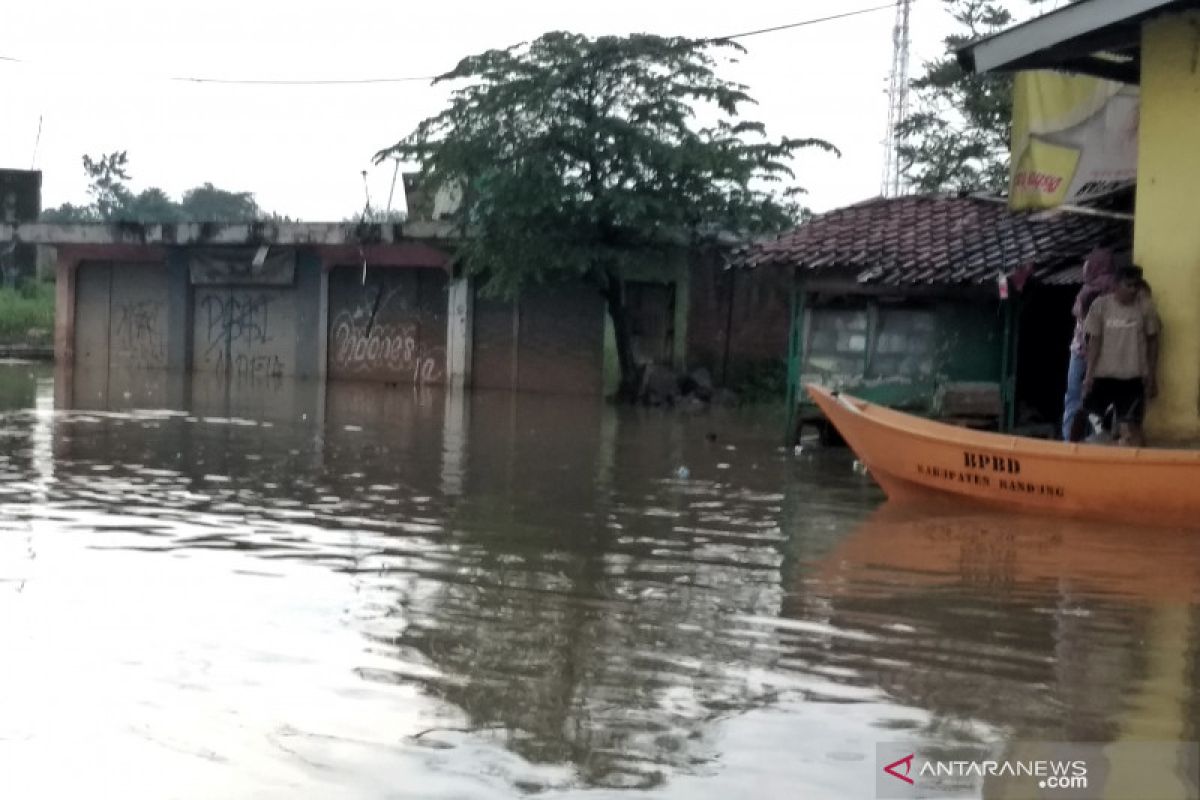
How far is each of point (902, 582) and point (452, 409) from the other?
1546 centimetres

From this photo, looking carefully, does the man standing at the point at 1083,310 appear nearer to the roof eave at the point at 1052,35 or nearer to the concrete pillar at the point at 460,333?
the roof eave at the point at 1052,35

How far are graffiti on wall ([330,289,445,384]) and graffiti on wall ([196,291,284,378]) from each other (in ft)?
5.52

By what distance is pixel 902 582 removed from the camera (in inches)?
335

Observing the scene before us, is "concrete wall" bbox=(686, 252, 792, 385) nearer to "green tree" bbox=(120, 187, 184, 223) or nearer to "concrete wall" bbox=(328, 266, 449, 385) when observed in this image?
"concrete wall" bbox=(328, 266, 449, 385)

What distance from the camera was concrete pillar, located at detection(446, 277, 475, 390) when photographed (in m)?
30.0

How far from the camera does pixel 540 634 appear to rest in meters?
7.06

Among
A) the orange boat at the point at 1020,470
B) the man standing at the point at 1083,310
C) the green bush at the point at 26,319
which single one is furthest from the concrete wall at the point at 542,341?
the man standing at the point at 1083,310

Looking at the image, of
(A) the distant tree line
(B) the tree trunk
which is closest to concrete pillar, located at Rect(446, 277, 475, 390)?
(B) the tree trunk

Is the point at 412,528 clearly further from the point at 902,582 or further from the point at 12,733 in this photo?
the point at 12,733

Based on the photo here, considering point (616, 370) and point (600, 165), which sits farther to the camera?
point (616, 370)

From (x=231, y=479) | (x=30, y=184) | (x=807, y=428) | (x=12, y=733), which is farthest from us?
(x=30, y=184)

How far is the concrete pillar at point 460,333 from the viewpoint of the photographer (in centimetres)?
3005

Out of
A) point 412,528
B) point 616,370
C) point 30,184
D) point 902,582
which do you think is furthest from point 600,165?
point 30,184

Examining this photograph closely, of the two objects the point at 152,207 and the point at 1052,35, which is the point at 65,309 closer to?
the point at 1052,35
